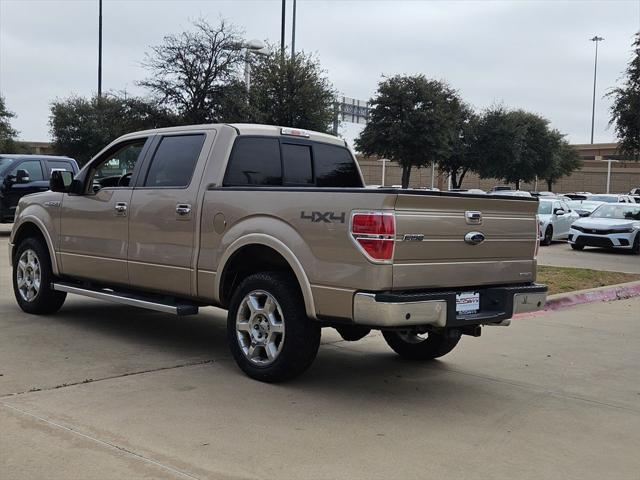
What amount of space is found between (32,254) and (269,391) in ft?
13.4

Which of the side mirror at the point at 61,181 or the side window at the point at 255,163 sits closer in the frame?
the side window at the point at 255,163

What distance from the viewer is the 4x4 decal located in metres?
5.27

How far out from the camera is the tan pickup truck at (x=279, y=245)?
521 cm

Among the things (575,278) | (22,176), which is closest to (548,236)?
(575,278)

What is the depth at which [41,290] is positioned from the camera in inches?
323

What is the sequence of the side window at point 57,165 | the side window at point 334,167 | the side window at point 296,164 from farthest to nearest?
the side window at point 57,165
the side window at point 334,167
the side window at point 296,164

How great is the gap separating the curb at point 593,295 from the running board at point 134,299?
19.2 ft

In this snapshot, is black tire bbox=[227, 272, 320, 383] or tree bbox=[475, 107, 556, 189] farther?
tree bbox=[475, 107, 556, 189]

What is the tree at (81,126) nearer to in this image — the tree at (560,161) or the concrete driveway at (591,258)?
the concrete driveway at (591,258)

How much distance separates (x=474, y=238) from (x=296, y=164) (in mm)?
2175

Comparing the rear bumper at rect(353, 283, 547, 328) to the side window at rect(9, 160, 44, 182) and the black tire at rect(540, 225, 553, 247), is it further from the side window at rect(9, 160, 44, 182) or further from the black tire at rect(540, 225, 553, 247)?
the black tire at rect(540, 225, 553, 247)

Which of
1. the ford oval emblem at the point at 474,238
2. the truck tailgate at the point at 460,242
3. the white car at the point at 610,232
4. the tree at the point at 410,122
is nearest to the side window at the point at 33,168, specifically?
the white car at the point at 610,232

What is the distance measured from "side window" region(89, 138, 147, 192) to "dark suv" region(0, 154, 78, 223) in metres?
10.6

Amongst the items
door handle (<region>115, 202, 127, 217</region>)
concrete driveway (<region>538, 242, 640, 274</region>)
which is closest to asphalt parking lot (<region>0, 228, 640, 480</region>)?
door handle (<region>115, 202, 127, 217</region>)
